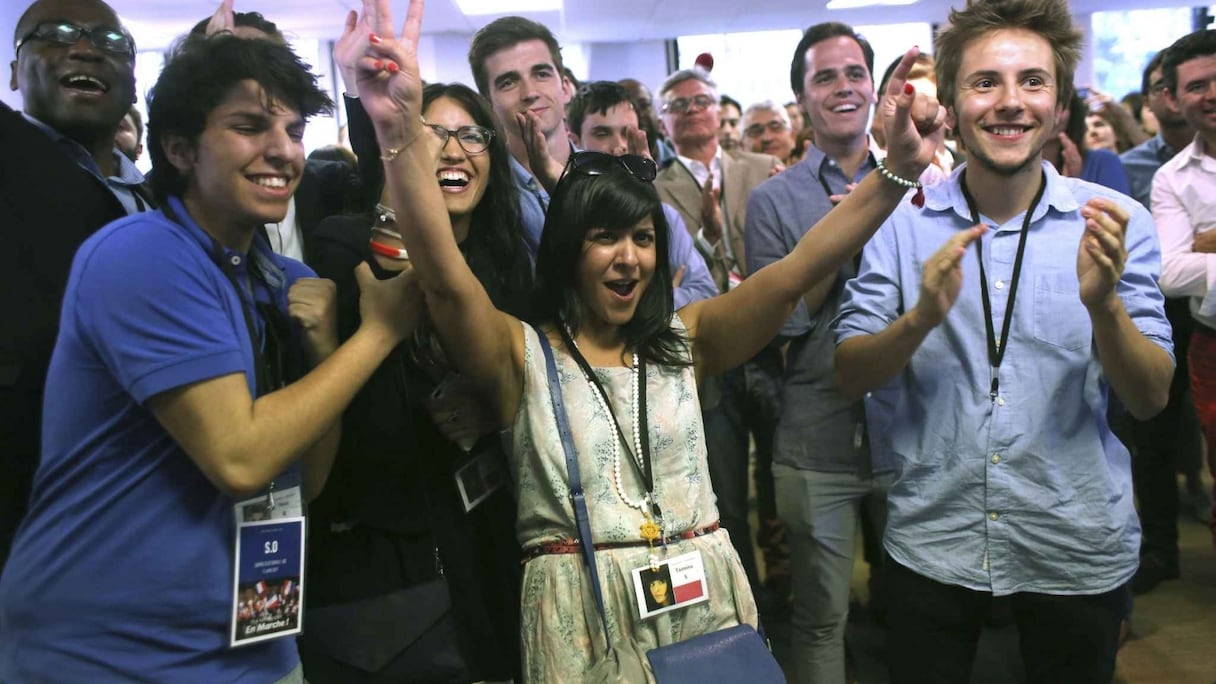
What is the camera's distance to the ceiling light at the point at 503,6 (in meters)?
9.66

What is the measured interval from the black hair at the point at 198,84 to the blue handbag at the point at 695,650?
67 cm

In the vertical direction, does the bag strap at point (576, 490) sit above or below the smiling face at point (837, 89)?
below

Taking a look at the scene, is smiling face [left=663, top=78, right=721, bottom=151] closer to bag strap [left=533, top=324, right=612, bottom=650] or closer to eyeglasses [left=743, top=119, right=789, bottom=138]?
eyeglasses [left=743, top=119, right=789, bottom=138]

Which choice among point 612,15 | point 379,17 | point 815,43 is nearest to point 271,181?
point 379,17

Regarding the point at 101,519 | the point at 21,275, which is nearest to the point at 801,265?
the point at 101,519

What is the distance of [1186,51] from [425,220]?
2.91 metres

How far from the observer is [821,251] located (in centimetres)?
173

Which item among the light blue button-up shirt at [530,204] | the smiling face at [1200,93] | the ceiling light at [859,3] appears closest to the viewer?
the light blue button-up shirt at [530,204]

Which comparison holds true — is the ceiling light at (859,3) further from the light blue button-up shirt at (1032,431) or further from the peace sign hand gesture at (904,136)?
the peace sign hand gesture at (904,136)

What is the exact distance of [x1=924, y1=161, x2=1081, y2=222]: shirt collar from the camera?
1852 millimetres

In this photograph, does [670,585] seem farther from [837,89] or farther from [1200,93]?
[1200,93]

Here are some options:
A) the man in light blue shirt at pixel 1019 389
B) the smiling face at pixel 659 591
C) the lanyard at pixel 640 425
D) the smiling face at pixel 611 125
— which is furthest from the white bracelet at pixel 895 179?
the smiling face at pixel 611 125

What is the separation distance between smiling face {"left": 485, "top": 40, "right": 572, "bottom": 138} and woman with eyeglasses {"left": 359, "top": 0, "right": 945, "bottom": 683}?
914 millimetres

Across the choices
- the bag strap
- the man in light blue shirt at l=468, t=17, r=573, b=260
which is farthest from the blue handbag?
the man in light blue shirt at l=468, t=17, r=573, b=260
